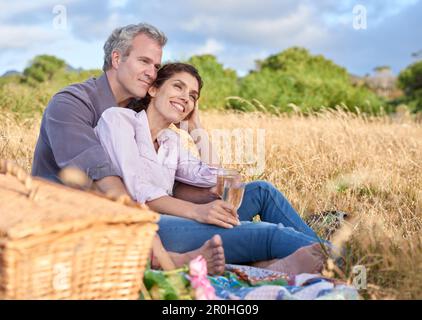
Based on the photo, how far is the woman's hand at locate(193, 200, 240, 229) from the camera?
126 inches

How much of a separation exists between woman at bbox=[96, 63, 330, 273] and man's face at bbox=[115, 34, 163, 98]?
6 cm

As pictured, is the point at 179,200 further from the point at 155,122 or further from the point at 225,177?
the point at 155,122

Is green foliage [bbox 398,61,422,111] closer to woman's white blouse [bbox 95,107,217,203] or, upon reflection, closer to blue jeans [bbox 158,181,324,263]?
woman's white blouse [bbox 95,107,217,203]

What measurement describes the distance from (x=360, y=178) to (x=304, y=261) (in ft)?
9.38

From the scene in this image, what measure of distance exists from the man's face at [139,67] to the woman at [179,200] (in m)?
0.06

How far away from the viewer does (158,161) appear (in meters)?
3.61

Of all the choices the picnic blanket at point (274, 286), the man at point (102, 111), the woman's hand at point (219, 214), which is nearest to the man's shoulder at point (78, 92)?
the man at point (102, 111)

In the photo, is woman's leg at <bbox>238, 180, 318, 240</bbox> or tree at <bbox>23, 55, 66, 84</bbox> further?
tree at <bbox>23, 55, 66, 84</bbox>

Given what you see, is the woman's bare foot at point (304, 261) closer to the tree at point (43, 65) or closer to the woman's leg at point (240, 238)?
the woman's leg at point (240, 238)

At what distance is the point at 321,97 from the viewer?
13914 millimetres

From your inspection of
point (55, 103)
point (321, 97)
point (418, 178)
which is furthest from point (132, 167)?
point (321, 97)

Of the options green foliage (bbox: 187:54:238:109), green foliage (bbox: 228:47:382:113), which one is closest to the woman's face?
green foliage (bbox: 187:54:238:109)
